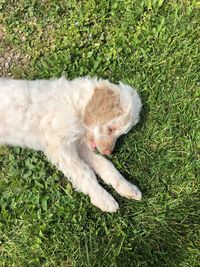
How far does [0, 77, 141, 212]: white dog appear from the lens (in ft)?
15.4

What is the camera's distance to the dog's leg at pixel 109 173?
193 inches

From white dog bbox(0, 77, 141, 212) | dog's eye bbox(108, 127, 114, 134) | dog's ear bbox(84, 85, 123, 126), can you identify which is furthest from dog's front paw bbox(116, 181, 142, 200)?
dog's ear bbox(84, 85, 123, 126)

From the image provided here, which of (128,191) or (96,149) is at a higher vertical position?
(96,149)

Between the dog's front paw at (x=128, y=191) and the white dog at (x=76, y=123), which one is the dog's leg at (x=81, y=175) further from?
the dog's front paw at (x=128, y=191)

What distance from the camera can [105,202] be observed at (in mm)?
4828

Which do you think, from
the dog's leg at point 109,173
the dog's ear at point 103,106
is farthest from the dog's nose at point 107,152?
the dog's ear at point 103,106

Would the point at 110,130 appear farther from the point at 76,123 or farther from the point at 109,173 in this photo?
the point at 109,173

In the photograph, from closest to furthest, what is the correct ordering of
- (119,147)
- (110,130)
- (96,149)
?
1. (110,130)
2. (96,149)
3. (119,147)

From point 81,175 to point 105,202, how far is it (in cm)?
37

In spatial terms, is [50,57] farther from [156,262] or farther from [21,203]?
[156,262]

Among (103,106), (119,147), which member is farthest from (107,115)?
(119,147)

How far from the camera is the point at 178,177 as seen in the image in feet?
16.6

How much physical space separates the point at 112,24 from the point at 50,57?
826 mm

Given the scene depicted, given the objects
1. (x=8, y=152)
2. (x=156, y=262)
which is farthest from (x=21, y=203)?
(x=156, y=262)
